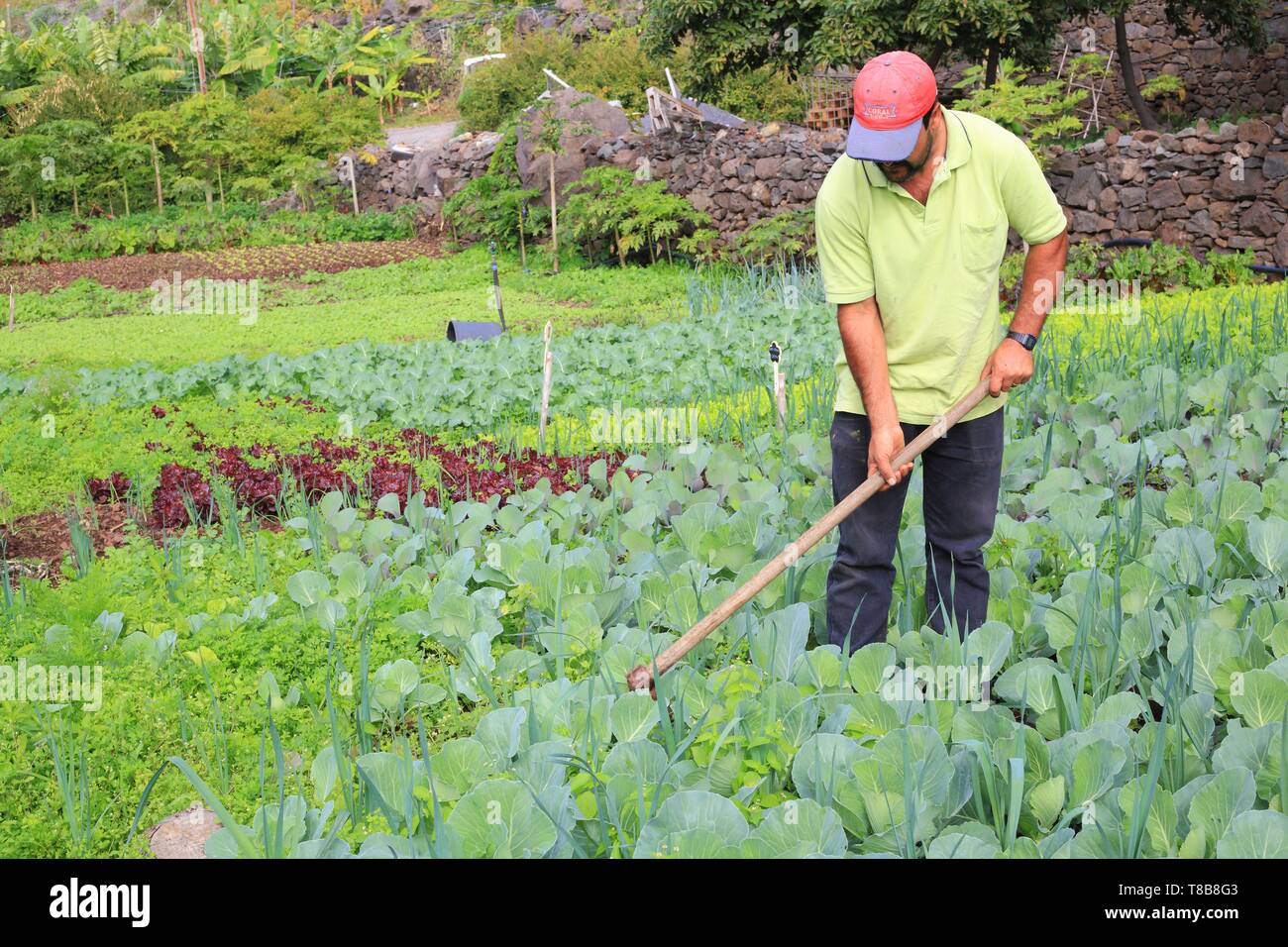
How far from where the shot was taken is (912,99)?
2344 mm

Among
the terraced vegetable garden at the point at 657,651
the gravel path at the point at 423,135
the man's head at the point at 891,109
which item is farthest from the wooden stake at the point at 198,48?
the man's head at the point at 891,109

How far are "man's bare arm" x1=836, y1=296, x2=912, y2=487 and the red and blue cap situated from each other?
15.7 inches

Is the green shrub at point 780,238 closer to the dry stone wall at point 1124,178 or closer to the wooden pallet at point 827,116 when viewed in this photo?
the dry stone wall at point 1124,178

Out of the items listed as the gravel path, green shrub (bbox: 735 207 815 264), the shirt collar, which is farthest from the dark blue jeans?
the gravel path

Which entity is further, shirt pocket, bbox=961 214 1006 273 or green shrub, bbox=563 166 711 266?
green shrub, bbox=563 166 711 266

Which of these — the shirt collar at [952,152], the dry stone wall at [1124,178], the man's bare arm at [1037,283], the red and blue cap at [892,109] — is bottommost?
the dry stone wall at [1124,178]

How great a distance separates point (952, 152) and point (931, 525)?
92cm

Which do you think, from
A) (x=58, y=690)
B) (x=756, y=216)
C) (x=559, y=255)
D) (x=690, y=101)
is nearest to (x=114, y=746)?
(x=58, y=690)

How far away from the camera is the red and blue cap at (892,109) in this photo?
2340 mm

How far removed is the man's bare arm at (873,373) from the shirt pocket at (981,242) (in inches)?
9.5

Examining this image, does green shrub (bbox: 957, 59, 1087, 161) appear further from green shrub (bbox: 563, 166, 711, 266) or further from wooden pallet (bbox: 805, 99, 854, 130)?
wooden pallet (bbox: 805, 99, 854, 130)

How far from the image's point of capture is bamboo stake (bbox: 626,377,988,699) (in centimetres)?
229

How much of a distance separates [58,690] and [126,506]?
2.08m
